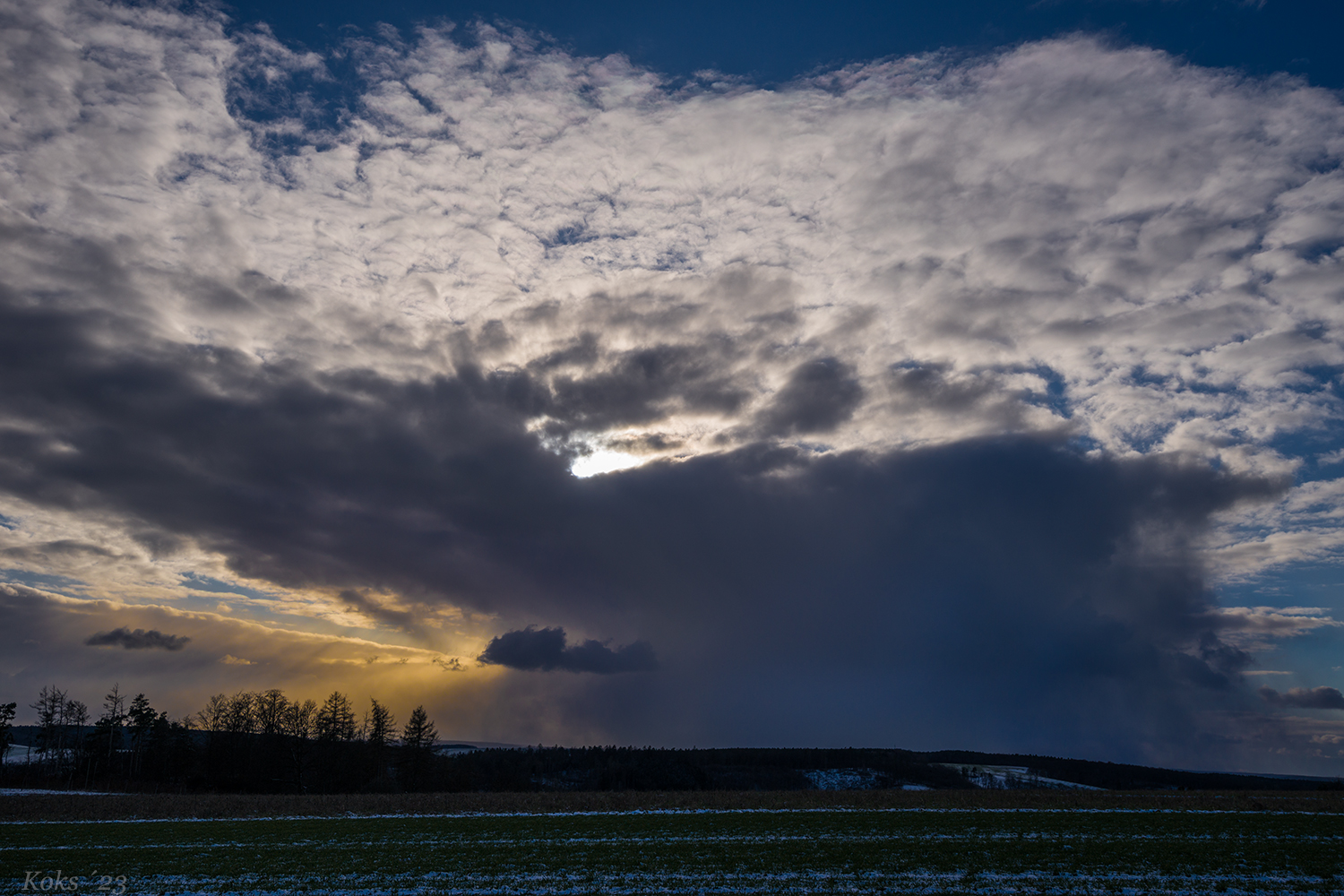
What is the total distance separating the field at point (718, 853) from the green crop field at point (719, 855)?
0.49 feet

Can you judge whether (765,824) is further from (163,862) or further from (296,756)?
(296,756)

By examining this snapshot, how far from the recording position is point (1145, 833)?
38.7 metres

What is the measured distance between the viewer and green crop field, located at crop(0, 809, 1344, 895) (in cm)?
2662

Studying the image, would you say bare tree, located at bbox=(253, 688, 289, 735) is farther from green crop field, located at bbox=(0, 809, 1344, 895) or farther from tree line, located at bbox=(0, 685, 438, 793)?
green crop field, located at bbox=(0, 809, 1344, 895)

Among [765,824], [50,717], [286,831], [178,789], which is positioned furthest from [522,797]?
[50,717]

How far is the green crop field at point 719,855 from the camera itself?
87.4ft

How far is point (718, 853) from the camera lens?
3372cm

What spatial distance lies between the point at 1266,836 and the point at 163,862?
181ft

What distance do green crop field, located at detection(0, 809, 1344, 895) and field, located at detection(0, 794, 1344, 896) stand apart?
149mm

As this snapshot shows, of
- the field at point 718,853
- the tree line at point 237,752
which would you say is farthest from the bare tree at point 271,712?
the field at point 718,853
